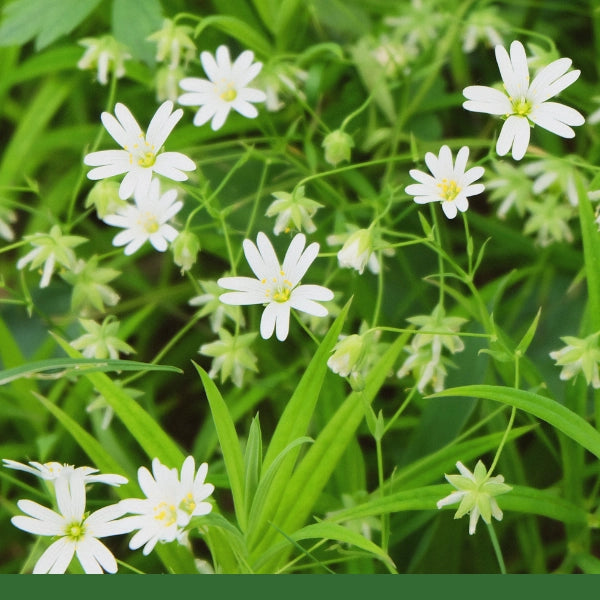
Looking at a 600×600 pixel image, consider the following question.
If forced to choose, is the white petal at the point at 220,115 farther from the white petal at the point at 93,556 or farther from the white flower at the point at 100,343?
the white petal at the point at 93,556

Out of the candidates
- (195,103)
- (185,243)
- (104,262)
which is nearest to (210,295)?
(185,243)

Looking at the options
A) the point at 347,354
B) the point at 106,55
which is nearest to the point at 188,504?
the point at 347,354

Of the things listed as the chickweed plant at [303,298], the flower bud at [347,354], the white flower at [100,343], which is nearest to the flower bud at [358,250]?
the chickweed plant at [303,298]

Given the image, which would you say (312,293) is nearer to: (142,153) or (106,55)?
(142,153)

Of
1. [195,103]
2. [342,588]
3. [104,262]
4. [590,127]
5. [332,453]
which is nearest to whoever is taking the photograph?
[342,588]

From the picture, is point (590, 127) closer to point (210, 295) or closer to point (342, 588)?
point (210, 295)

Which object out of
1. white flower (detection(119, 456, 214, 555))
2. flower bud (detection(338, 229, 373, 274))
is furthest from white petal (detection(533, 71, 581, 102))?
white flower (detection(119, 456, 214, 555))

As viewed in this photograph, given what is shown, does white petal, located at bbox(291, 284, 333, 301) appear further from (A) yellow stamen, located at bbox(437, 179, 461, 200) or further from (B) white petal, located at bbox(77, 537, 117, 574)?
(B) white petal, located at bbox(77, 537, 117, 574)
